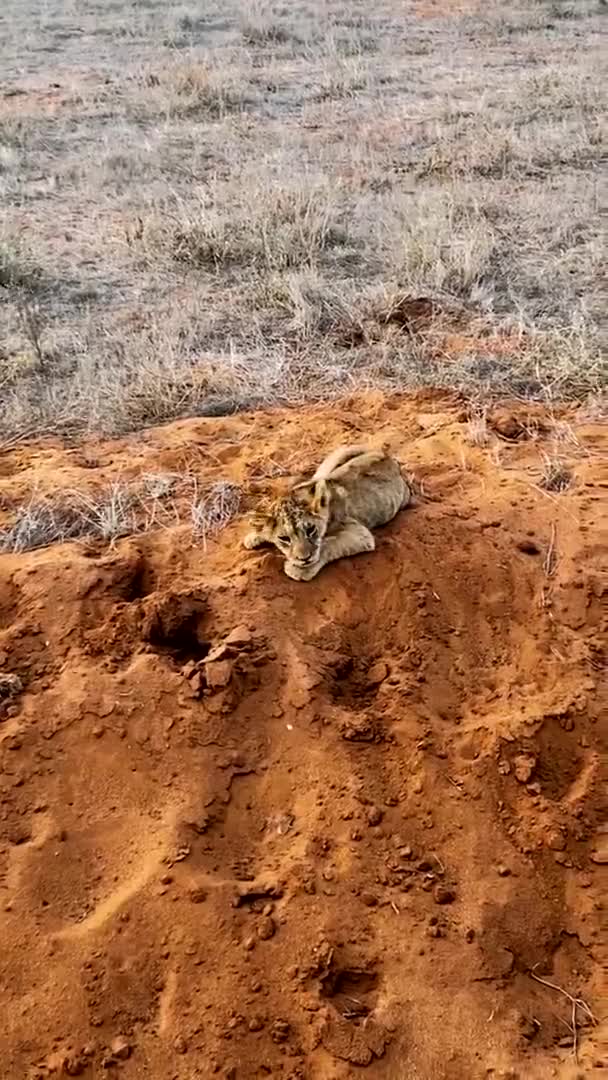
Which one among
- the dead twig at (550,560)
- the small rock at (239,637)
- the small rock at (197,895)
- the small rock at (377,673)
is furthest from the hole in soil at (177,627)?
the dead twig at (550,560)

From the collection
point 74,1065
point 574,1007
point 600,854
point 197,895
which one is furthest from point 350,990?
point 600,854

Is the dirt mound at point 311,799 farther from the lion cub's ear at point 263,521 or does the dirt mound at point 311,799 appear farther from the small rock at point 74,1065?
the lion cub's ear at point 263,521

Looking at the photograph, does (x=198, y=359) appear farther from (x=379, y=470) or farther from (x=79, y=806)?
(x=79, y=806)

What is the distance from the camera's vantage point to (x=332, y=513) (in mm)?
Answer: 4250

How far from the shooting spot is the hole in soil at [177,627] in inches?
159

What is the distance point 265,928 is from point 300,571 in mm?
1410

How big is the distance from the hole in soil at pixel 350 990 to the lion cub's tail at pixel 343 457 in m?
1.99

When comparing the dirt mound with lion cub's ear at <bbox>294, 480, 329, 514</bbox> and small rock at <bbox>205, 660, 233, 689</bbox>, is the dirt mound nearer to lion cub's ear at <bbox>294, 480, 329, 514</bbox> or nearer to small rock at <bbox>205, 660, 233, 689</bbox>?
small rock at <bbox>205, 660, 233, 689</bbox>

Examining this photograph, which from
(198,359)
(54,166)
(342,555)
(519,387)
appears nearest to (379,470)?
(342,555)

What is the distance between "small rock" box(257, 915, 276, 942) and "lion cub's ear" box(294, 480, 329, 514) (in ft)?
5.17

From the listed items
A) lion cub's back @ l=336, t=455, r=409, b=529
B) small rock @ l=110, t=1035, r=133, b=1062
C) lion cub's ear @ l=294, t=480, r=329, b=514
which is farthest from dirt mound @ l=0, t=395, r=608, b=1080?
lion cub's ear @ l=294, t=480, r=329, b=514

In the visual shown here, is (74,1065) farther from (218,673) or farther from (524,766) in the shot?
(524,766)

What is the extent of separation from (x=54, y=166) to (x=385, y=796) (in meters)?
7.93

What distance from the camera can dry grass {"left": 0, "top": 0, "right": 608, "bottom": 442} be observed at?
6035mm
